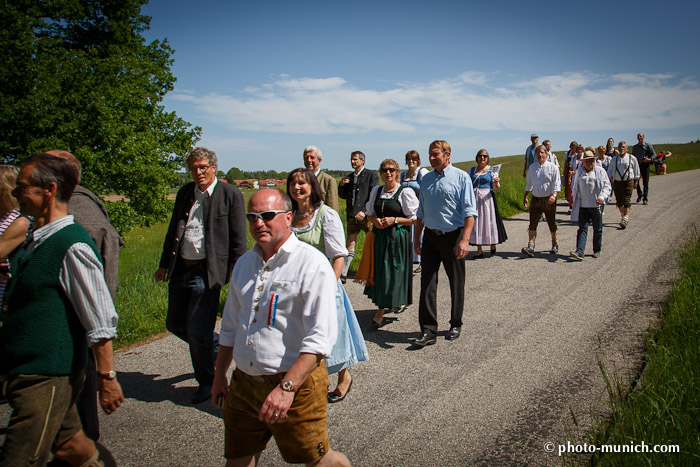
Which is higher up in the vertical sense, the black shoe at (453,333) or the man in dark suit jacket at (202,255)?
the man in dark suit jacket at (202,255)

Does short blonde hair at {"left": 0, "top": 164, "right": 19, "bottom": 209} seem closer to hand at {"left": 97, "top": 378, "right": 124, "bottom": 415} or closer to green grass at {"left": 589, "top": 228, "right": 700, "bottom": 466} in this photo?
hand at {"left": 97, "top": 378, "right": 124, "bottom": 415}

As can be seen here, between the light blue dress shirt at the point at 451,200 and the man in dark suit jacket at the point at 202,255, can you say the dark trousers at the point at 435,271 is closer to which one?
the light blue dress shirt at the point at 451,200

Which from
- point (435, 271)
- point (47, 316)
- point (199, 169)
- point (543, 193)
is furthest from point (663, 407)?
point (543, 193)

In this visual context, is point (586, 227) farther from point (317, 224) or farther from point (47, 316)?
point (47, 316)

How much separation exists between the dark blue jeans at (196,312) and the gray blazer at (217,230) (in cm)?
10

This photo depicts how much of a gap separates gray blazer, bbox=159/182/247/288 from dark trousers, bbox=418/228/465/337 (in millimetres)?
2186

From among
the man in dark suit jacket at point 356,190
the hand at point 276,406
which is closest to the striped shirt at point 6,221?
the hand at point 276,406

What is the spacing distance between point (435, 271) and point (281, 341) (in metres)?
3.40

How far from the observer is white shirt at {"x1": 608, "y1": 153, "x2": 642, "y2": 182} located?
1290 centimetres

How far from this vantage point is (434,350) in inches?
194

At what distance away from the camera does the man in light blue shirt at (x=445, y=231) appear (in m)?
5.12

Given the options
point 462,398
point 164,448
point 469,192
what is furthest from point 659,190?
point 164,448

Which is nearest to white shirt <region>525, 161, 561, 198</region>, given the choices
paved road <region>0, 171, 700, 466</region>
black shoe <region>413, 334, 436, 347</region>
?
paved road <region>0, 171, 700, 466</region>

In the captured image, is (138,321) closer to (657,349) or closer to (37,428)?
(37,428)
